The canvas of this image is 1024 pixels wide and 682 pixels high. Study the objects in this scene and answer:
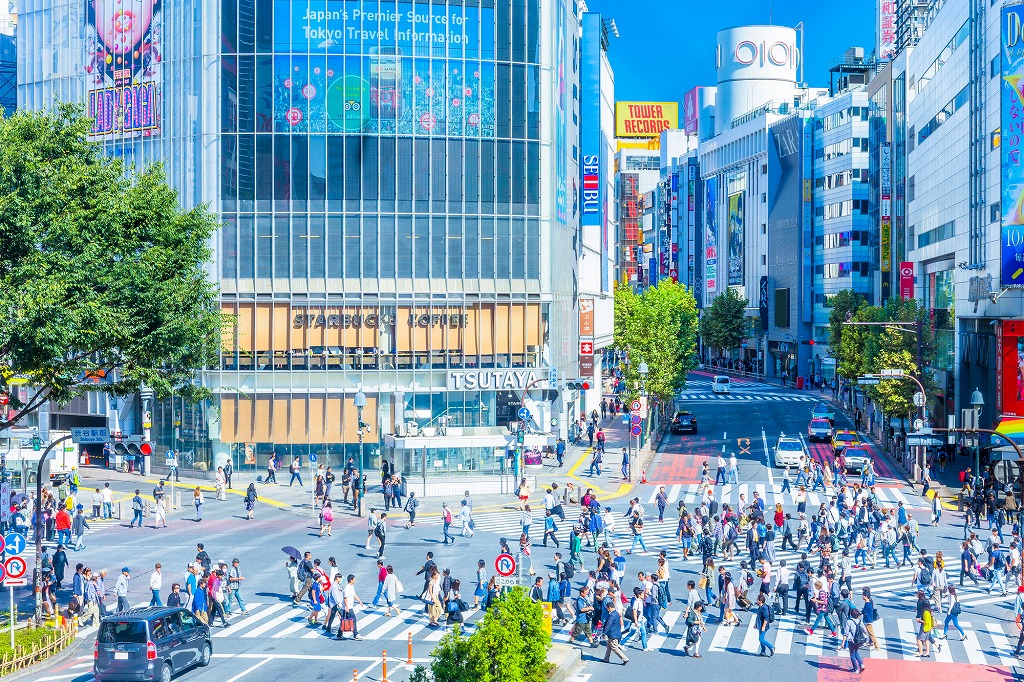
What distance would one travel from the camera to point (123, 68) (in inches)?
2889

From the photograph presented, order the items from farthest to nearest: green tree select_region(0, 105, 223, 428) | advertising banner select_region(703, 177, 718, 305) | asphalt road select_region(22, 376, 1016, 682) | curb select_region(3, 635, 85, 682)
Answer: advertising banner select_region(703, 177, 718, 305) < green tree select_region(0, 105, 223, 428) < asphalt road select_region(22, 376, 1016, 682) < curb select_region(3, 635, 85, 682)

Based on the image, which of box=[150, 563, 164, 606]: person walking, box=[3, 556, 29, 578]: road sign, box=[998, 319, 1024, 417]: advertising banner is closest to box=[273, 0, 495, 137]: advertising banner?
box=[998, 319, 1024, 417]: advertising banner

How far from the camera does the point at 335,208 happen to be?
6900 cm

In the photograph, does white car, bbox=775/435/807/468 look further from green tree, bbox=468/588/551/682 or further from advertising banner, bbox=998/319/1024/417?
green tree, bbox=468/588/551/682

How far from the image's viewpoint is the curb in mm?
29938

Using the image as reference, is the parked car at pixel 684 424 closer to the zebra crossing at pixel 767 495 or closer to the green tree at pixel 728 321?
the zebra crossing at pixel 767 495

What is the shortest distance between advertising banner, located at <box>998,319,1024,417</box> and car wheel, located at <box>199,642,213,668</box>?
4974 centimetres

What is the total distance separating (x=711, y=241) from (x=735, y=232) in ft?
38.4

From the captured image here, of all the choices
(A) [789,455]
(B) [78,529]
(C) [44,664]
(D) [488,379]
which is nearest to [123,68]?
(D) [488,379]

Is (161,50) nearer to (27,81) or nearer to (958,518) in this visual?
(27,81)

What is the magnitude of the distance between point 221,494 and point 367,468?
11450 mm

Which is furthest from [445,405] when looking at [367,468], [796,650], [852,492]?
[796,650]

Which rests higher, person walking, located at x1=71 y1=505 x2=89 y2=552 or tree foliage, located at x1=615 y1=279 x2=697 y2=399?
tree foliage, located at x1=615 y1=279 x2=697 y2=399

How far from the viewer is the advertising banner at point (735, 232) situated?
547 feet
